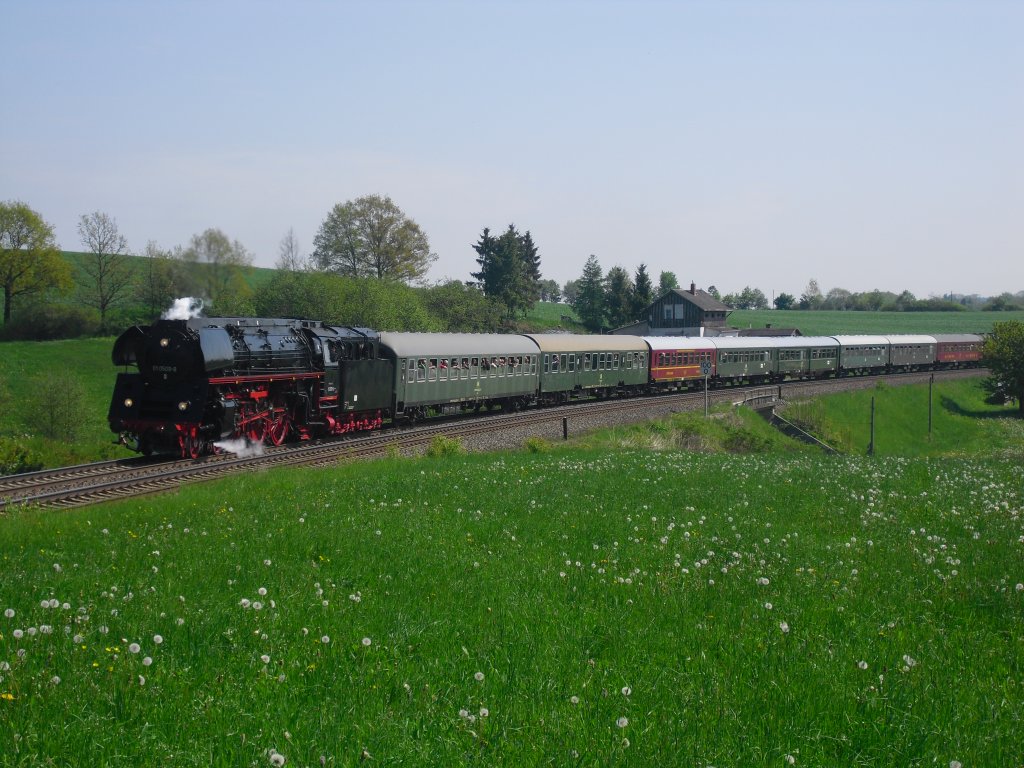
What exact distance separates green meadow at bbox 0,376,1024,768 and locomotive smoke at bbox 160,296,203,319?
1239 centimetres

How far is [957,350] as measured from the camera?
88.7 m

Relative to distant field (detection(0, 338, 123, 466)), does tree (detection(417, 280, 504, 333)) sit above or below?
above

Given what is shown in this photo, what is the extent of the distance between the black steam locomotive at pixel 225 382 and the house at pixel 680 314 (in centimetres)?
8234

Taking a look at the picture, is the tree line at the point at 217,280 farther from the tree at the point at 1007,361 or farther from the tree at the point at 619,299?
the tree at the point at 1007,361

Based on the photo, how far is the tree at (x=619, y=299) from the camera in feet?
396

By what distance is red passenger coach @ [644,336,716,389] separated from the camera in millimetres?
53906

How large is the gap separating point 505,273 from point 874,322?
86293mm

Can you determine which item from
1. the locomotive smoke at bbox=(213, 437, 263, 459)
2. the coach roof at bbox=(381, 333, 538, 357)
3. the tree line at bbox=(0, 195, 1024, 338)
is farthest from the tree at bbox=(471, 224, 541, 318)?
the locomotive smoke at bbox=(213, 437, 263, 459)

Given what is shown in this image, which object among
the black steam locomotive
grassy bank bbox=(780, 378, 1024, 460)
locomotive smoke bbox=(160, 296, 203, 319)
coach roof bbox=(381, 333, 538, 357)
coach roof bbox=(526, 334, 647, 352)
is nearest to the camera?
the black steam locomotive

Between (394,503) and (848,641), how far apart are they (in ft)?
28.5

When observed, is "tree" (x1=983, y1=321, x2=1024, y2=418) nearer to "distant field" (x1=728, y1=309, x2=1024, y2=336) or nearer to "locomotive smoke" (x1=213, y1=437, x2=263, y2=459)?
"distant field" (x1=728, y1=309, x2=1024, y2=336)

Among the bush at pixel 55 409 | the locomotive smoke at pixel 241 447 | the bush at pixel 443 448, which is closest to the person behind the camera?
the locomotive smoke at pixel 241 447

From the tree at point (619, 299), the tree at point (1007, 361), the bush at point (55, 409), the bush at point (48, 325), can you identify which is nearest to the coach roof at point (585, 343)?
the bush at point (55, 409)

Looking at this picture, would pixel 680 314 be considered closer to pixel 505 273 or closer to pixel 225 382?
pixel 505 273
